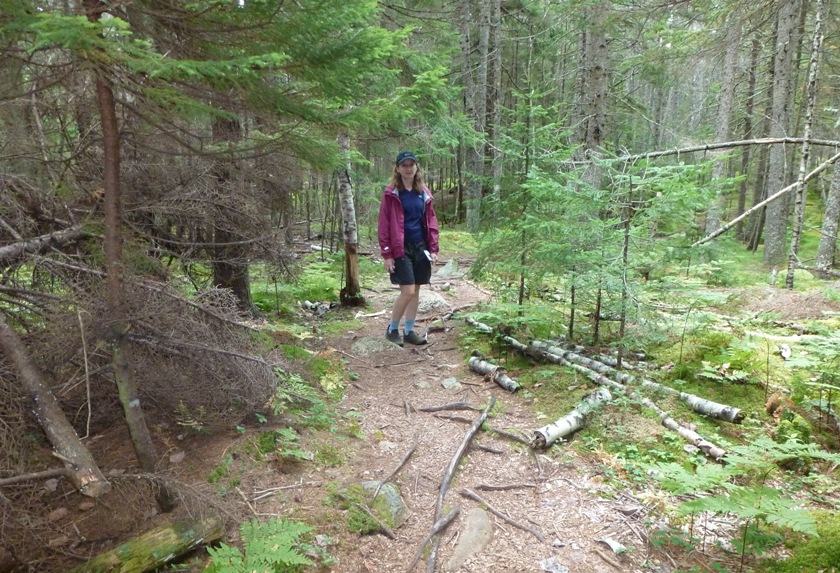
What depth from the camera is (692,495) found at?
329 centimetres

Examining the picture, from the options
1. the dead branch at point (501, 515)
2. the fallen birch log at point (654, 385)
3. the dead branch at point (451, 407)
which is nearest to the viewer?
the dead branch at point (501, 515)

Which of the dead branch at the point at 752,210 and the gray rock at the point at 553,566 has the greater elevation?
the dead branch at the point at 752,210

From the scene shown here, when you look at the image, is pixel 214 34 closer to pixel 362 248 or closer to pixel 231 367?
pixel 231 367

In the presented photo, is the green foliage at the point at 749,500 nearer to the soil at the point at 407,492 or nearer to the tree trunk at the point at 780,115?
the soil at the point at 407,492

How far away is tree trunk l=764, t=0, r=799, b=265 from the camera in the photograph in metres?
11.6

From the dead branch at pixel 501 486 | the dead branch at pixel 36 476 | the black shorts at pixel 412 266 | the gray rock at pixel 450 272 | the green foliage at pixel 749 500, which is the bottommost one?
the dead branch at pixel 501 486

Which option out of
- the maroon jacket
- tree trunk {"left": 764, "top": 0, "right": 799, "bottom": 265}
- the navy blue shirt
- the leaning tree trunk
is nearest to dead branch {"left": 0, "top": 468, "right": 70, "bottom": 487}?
the leaning tree trunk

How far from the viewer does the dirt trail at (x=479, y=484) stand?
2896mm

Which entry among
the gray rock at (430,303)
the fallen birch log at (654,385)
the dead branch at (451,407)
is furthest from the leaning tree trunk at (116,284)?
the gray rock at (430,303)

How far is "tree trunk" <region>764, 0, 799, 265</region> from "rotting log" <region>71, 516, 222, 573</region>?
44.3 ft

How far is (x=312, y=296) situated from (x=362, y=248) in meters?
7.15

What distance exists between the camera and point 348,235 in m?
8.23

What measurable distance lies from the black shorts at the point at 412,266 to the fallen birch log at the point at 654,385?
6.08 feet

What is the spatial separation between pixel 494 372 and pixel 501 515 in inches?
96.0
